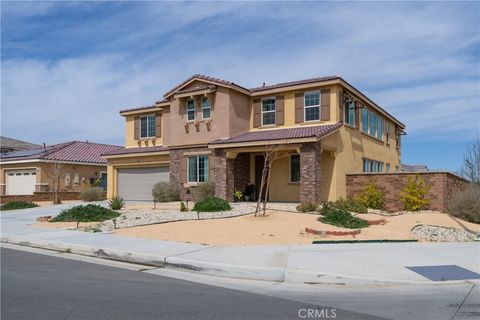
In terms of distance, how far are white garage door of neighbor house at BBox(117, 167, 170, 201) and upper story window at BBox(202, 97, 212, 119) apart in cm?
506

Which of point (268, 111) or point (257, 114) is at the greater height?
point (268, 111)

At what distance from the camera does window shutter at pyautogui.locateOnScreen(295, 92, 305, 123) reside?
2459cm

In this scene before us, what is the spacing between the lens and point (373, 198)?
Answer: 2306cm

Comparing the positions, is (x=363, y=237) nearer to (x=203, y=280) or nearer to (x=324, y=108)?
(x=203, y=280)

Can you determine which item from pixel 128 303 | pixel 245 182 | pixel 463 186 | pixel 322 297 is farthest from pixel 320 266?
pixel 463 186

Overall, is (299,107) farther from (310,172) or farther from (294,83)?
(310,172)

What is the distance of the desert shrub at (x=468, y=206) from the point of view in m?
19.0

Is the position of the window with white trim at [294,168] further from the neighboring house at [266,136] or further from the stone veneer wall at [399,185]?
the stone veneer wall at [399,185]

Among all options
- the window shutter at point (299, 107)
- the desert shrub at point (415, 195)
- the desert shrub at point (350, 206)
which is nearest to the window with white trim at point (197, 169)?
the window shutter at point (299, 107)

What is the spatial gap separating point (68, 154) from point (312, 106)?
22139 millimetres

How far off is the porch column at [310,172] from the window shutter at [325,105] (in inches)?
106

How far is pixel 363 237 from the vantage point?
1391cm

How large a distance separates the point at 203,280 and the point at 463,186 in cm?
2137

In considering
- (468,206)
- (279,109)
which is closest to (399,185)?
(468,206)
